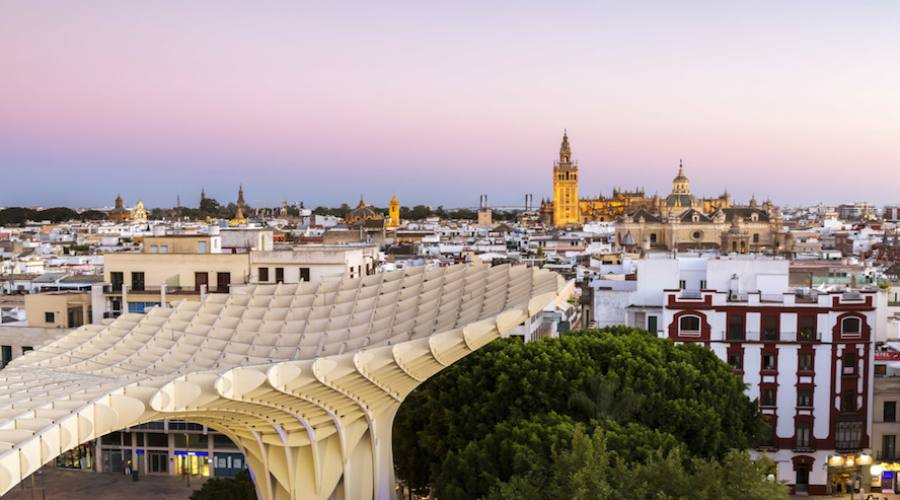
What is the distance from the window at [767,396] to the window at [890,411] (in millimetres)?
4947

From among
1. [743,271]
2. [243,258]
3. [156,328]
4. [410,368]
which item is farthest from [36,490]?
[743,271]

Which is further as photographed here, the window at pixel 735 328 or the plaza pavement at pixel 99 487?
the plaza pavement at pixel 99 487

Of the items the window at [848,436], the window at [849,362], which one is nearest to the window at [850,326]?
the window at [849,362]

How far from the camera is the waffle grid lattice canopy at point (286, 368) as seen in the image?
71.4 ft

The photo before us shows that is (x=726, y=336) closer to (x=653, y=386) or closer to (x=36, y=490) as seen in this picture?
(x=653, y=386)

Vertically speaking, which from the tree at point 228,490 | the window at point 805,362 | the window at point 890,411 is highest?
the window at point 805,362

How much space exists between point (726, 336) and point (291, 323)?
1889 cm

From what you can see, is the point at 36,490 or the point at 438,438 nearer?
the point at 438,438

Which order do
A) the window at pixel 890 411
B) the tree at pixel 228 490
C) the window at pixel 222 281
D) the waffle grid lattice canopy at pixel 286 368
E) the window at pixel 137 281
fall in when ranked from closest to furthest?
the waffle grid lattice canopy at pixel 286 368 < the tree at pixel 228 490 < the window at pixel 890 411 < the window at pixel 137 281 < the window at pixel 222 281

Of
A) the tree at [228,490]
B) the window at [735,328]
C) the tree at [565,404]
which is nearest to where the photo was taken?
the tree at [565,404]

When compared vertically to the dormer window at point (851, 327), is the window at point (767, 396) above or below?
below

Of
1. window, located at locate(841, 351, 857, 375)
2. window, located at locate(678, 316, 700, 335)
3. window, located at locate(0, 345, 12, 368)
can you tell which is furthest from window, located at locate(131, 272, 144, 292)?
window, located at locate(841, 351, 857, 375)

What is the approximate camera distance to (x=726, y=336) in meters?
42.0

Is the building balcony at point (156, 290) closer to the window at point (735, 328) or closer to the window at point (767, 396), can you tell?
the window at point (735, 328)
